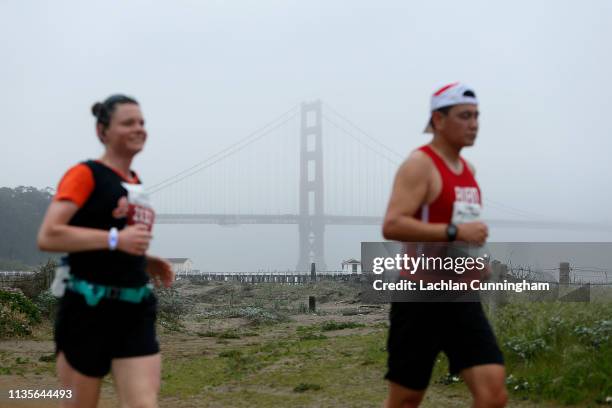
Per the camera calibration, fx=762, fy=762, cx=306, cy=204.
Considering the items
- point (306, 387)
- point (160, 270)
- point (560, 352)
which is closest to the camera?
point (160, 270)

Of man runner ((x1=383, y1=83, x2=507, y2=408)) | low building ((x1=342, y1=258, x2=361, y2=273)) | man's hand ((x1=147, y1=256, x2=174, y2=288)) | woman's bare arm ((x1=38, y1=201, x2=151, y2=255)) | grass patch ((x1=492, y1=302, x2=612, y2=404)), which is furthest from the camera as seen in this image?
low building ((x1=342, y1=258, x2=361, y2=273))

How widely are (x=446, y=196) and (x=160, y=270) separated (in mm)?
1176

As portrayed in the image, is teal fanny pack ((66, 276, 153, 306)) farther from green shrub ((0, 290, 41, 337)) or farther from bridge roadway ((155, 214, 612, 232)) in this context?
bridge roadway ((155, 214, 612, 232))

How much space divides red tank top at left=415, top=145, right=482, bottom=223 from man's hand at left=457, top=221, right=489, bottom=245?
105mm

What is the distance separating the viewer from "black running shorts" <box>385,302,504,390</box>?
114 inches

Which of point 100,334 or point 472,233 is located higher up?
point 472,233

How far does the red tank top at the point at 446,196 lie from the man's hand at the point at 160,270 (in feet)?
3.32

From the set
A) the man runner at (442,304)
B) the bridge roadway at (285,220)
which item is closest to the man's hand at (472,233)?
the man runner at (442,304)

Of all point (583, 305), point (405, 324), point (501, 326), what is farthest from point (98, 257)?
point (583, 305)

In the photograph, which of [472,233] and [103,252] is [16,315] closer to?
[103,252]

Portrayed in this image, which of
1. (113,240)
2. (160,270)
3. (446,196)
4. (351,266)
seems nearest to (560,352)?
(446,196)

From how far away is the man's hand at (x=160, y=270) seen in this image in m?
3.04

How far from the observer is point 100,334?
2.65 metres

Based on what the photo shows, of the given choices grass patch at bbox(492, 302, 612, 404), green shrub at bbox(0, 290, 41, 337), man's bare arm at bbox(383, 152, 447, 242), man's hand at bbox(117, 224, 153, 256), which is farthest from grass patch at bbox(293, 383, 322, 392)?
green shrub at bbox(0, 290, 41, 337)
